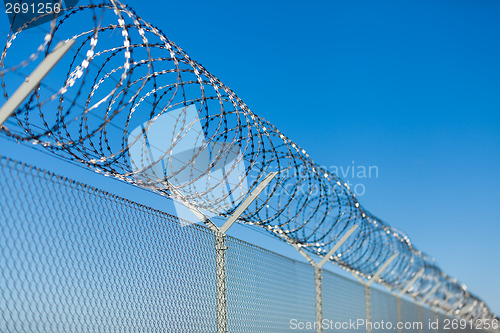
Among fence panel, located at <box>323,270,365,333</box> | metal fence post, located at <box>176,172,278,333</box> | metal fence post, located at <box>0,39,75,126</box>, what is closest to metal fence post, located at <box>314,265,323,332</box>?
fence panel, located at <box>323,270,365,333</box>

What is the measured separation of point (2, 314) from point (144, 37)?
2.05 metres

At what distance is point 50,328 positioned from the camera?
378cm

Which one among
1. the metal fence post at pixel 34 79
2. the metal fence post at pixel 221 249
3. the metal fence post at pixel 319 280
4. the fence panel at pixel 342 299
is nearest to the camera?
the metal fence post at pixel 34 79

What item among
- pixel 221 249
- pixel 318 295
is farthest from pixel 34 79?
pixel 318 295

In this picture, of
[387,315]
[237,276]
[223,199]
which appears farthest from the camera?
[387,315]

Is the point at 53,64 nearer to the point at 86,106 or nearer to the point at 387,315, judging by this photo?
the point at 86,106

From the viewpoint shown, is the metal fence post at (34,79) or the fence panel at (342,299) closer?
the metal fence post at (34,79)

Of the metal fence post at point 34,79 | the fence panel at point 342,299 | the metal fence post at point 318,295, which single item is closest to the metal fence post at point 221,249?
the metal fence post at point 34,79

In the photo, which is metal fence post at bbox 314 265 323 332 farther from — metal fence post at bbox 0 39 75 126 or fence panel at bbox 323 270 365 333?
metal fence post at bbox 0 39 75 126

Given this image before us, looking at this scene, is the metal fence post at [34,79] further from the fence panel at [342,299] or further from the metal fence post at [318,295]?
the fence panel at [342,299]

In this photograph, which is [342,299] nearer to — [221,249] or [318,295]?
[318,295]

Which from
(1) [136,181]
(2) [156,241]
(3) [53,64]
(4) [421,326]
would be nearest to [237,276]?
(2) [156,241]

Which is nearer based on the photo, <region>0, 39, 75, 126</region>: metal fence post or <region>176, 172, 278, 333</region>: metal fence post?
<region>0, 39, 75, 126</region>: metal fence post

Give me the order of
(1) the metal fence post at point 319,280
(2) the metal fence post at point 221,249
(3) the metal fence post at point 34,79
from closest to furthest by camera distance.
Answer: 1. (3) the metal fence post at point 34,79
2. (2) the metal fence post at point 221,249
3. (1) the metal fence post at point 319,280
